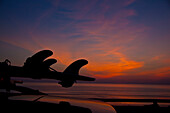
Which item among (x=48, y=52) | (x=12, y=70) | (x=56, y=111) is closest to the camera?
(x=56, y=111)

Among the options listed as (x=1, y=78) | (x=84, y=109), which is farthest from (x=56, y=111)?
(x=1, y=78)

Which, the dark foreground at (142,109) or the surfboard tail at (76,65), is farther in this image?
the dark foreground at (142,109)

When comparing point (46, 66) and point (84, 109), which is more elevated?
point (46, 66)

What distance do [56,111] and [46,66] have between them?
1020mm

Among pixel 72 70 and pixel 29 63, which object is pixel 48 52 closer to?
pixel 29 63

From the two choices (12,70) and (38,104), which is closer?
(38,104)

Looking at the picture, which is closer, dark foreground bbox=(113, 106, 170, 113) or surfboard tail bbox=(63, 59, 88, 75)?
surfboard tail bbox=(63, 59, 88, 75)

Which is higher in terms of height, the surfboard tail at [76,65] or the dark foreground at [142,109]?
the surfboard tail at [76,65]

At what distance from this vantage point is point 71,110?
5.76 feet

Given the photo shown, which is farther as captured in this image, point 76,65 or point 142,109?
point 142,109

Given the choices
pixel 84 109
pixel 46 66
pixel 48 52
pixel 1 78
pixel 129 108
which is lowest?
pixel 129 108

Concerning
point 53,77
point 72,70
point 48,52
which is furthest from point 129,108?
point 48,52

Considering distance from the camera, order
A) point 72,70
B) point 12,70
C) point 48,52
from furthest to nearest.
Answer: point 72,70 < point 48,52 < point 12,70

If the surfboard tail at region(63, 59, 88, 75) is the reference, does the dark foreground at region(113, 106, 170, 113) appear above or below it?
below
